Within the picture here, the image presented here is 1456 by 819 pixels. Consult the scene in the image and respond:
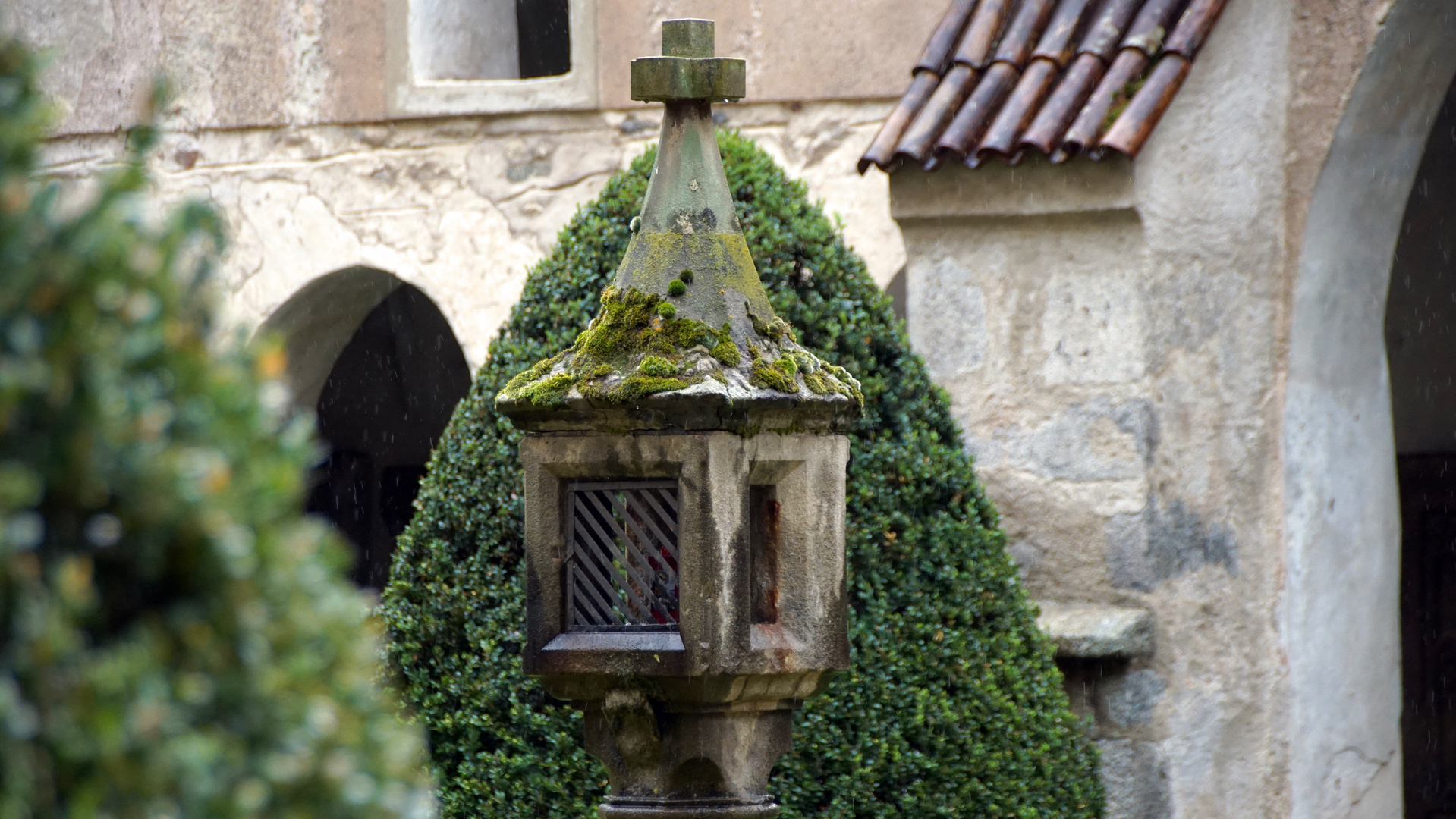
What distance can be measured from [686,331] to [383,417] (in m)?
5.80

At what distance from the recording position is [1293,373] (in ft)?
15.5

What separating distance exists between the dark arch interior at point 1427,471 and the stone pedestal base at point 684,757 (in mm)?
4333

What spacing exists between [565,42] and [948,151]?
3631 millimetres

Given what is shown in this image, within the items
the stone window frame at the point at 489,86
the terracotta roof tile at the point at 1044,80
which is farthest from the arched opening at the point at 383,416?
the terracotta roof tile at the point at 1044,80

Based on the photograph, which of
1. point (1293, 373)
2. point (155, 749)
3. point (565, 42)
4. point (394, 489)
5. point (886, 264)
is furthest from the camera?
point (394, 489)

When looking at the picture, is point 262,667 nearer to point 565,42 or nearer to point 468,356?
point 468,356

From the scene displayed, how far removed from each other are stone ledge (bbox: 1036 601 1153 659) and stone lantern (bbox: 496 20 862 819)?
150 cm

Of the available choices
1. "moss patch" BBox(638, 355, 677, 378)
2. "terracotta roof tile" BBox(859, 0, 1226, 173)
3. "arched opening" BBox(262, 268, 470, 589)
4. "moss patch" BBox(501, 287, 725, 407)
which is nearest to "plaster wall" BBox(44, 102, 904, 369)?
"terracotta roof tile" BBox(859, 0, 1226, 173)

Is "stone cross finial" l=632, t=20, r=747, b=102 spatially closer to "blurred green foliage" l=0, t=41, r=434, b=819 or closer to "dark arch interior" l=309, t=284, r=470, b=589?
"blurred green foliage" l=0, t=41, r=434, b=819

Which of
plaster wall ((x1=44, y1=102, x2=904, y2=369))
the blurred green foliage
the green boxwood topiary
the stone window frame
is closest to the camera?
the blurred green foliage

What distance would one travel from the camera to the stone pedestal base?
3.26 m

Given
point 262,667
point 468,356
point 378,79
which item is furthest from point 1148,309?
point 262,667

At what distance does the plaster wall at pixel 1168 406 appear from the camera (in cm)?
474

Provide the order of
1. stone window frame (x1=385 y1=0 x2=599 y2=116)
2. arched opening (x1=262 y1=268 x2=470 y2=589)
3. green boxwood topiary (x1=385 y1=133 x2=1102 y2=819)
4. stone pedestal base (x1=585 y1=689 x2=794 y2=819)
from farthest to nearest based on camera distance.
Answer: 1. arched opening (x1=262 y1=268 x2=470 y2=589)
2. stone window frame (x1=385 y1=0 x2=599 y2=116)
3. green boxwood topiary (x1=385 y1=133 x2=1102 y2=819)
4. stone pedestal base (x1=585 y1=689 x2=794 y2=819)
